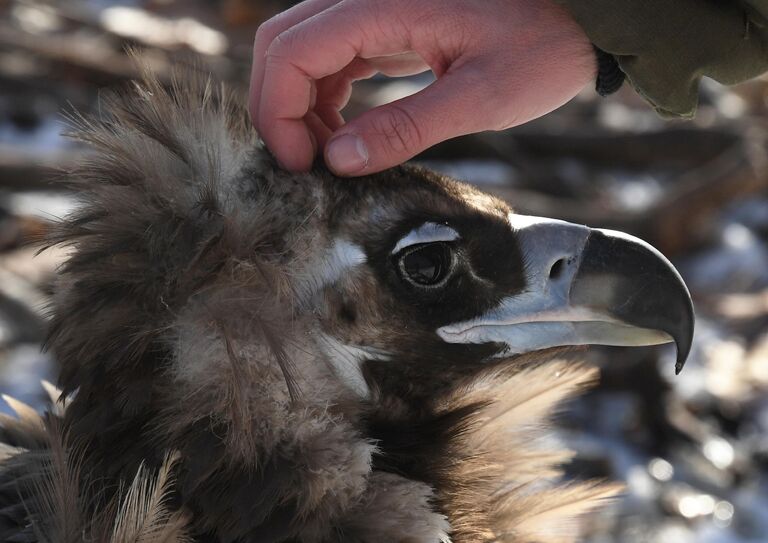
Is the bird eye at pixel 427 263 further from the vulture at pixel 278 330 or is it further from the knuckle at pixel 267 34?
the knuckle at pixel 267 34

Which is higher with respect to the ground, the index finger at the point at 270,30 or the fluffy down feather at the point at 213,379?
the index finger at the point at 270,30

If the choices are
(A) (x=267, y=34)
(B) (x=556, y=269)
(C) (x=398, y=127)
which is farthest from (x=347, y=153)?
(B) (x=556, y=269)

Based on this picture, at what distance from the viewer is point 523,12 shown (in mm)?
2096

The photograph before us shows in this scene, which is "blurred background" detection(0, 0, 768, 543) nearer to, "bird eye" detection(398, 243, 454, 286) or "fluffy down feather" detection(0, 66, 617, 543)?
"fluffy down feather" detection(0, 66, 617, 543)

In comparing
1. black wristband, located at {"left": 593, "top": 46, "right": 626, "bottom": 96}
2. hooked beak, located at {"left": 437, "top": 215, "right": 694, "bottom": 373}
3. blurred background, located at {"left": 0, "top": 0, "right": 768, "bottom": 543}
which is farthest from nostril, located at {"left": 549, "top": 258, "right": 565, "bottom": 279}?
blurred background, located at {"left": 0, "top": 0, "right": 768, "bottom": 543}

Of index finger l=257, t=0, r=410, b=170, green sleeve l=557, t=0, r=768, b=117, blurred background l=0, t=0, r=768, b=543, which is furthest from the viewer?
blurred background l=0, t=0, r=768, b=543

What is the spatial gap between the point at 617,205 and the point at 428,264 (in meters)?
5.16

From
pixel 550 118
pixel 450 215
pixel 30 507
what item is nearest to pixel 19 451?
pixel 30 507

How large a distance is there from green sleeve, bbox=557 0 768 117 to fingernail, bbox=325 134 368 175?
0.53 meters

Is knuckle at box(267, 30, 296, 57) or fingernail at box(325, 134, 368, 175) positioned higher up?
knuckle at box(267, 30, 296, 57)

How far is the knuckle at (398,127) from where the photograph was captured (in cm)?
200

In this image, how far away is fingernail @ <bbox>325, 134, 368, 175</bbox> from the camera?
2.02 metres

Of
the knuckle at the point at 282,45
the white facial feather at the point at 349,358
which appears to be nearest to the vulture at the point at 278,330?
the white facial feather at the point at 349,358

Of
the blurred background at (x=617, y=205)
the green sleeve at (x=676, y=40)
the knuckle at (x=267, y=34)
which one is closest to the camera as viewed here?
the green sleeve at (x=676, y=40)
